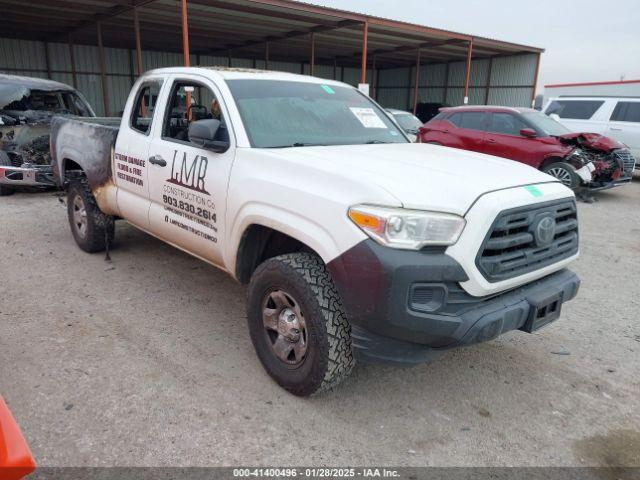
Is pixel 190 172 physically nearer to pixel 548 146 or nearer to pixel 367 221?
pixel 367 221

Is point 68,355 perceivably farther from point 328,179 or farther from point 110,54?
point 110,54

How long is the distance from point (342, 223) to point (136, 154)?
2.56 meters

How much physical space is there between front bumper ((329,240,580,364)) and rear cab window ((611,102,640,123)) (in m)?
12.2

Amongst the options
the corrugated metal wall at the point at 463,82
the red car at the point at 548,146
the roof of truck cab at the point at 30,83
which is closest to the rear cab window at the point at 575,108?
the red car at the point at 548,146

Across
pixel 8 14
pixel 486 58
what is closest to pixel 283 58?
pixel 486 58

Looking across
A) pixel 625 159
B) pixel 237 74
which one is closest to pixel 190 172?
pixel 237 74

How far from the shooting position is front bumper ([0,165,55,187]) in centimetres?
765

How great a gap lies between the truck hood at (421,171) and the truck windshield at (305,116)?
235 mm

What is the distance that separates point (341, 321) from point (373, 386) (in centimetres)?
73

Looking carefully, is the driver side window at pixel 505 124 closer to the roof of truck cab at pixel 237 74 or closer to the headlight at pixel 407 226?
the roof of truck cab at pixel 237 74

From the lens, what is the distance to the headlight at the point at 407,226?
2.45 metres

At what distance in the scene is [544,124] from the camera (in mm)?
10188

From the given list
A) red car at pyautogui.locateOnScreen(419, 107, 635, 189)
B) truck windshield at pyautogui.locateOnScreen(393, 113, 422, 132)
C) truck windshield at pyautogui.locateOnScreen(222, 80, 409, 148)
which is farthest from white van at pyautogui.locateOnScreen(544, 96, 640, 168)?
truck windshield at pyautogui.locateOnScreen(222, 80, 409, 148)

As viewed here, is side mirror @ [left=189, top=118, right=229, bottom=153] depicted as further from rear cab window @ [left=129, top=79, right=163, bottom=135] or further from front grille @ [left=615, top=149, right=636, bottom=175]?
front grille @ [left=615, top=149, right=636, bottom=175]
